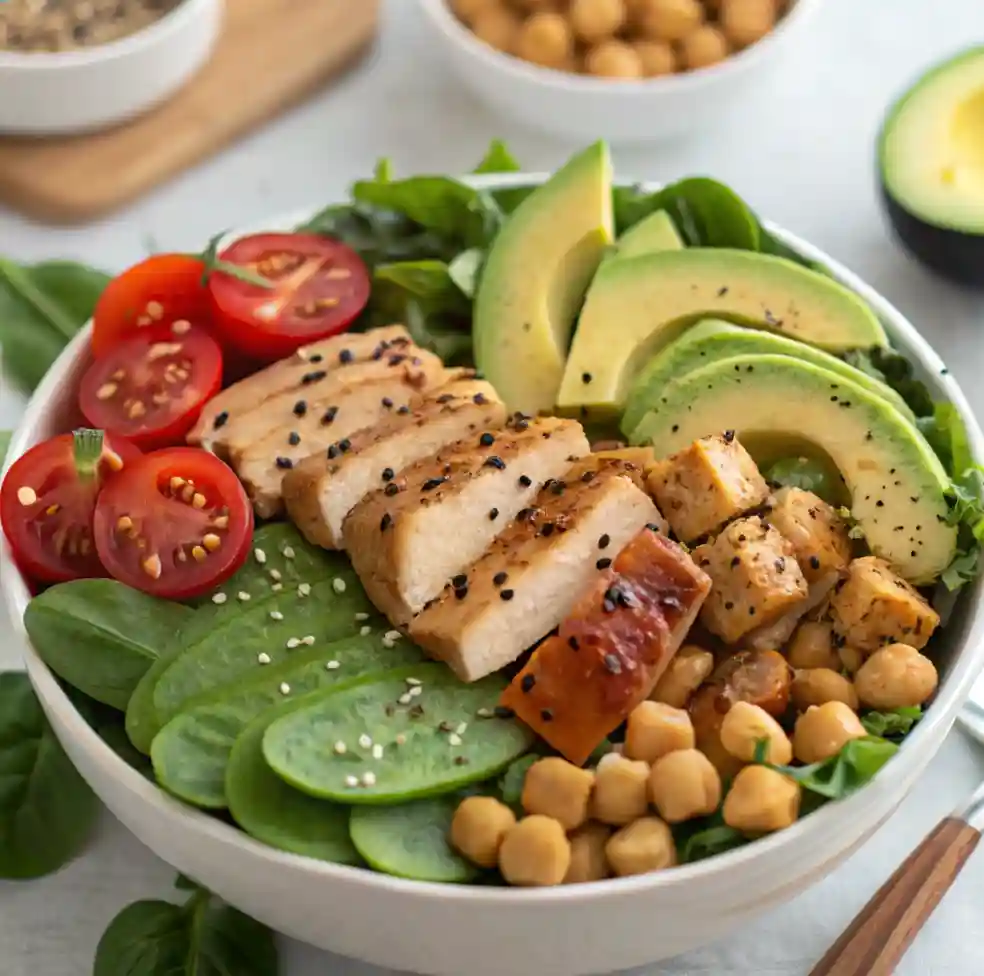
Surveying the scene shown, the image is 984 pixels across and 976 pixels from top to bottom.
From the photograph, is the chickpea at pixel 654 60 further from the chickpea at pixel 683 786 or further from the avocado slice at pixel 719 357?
the chickpea at pixel 683 786

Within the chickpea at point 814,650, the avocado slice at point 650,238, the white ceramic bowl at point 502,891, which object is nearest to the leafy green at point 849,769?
the white ceramic bowl at point 502,891

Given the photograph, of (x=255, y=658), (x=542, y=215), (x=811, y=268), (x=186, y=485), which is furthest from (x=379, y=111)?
(x=255, y=658)

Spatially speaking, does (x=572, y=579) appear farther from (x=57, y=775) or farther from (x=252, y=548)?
(x=57, y=775)

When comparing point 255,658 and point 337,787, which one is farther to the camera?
point 255,658

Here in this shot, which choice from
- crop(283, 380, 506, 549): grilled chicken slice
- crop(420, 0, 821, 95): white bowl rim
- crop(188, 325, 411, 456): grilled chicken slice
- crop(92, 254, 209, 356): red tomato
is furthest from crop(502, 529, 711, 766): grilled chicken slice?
crop(420, 0, 821, 95): white bowl rim

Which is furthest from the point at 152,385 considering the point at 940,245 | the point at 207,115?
the point at 940,245

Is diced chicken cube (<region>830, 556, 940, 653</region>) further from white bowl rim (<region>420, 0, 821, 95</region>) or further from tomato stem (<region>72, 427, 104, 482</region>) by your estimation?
white bowl rim (<region>420, 0, 821, 95</region>)

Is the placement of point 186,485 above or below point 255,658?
above
